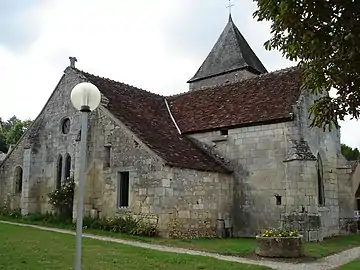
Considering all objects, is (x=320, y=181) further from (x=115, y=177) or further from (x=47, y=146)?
(x=47, y=146)

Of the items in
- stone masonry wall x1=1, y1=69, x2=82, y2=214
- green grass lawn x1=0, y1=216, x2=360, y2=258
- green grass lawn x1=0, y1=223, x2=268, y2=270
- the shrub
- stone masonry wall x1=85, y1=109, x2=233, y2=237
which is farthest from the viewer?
the shrub

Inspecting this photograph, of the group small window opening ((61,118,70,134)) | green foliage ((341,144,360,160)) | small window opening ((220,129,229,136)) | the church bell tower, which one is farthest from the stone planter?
green foliage ((341,144,360,160))

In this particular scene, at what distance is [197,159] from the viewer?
1894cm

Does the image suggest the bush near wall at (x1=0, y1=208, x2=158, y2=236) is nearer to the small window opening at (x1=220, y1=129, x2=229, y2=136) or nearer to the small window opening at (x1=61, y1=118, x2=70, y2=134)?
the small window opening at (x1=61, y1=118, x2=70, y2=134)

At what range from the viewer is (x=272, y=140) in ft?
60.9

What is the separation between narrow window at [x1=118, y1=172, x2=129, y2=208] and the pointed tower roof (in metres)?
16.4

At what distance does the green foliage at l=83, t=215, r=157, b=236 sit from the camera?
16.4 metres

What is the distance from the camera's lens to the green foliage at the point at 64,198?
1983 cm

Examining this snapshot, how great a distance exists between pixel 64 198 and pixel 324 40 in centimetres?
1607

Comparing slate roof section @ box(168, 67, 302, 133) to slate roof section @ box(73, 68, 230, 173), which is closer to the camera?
slate roof section @ box(73, 68, 230, 173)

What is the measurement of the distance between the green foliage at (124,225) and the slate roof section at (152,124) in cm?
266

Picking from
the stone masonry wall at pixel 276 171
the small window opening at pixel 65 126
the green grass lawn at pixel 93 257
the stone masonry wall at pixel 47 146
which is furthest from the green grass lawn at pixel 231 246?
the small window opening at pixel 65 126

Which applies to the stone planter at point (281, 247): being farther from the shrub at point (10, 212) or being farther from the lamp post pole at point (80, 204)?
the shrub at point (10, 212)

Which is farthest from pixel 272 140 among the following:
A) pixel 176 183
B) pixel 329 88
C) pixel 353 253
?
pixel 329 88
